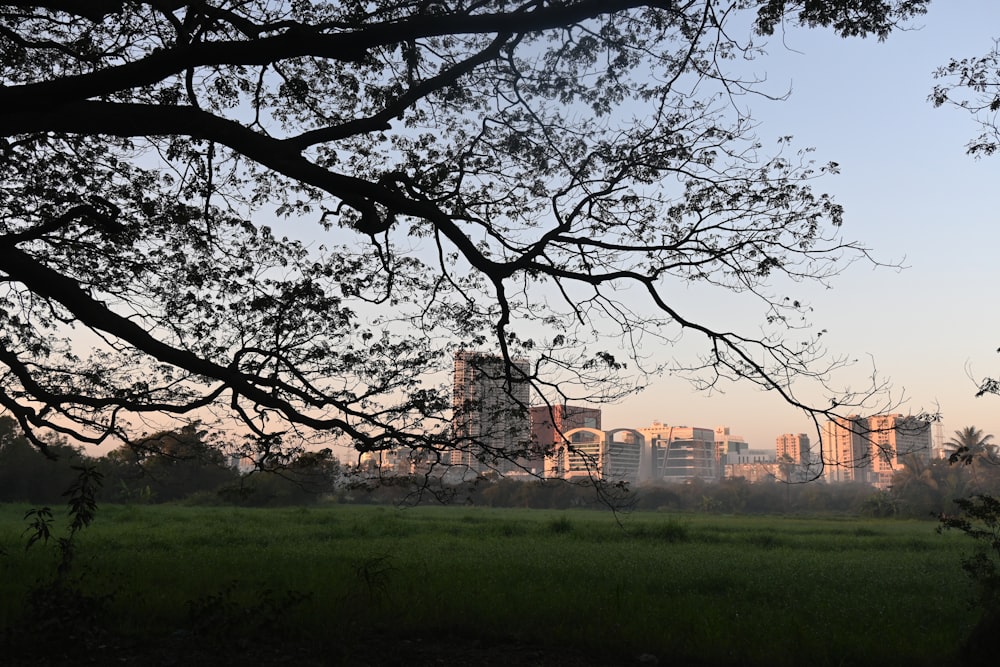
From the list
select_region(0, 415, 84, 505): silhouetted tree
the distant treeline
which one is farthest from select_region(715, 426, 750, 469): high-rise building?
select_region(0, 415, 84, 505): silhouetted tree

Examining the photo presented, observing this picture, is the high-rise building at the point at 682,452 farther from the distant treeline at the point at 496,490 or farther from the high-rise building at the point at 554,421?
the high-rise building at the point at 554,421

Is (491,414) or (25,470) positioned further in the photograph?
(25,470)

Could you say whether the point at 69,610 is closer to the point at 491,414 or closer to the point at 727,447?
the point at 491,414

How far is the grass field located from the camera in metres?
7.70

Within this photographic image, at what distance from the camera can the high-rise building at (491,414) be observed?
9.95 m

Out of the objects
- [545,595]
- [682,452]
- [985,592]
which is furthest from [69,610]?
[682,452]

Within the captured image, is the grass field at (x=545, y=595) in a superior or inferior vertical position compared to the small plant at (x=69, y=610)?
inferior

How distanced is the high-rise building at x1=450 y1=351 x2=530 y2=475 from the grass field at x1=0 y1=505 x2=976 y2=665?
1995 millimetres

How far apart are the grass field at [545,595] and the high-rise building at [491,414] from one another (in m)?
1.99

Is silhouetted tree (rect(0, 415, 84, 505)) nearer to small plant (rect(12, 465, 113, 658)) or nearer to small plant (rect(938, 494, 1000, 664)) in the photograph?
small plant (rect(12, 465, 113, 658))

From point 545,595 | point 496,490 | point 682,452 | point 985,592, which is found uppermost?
point 682,452

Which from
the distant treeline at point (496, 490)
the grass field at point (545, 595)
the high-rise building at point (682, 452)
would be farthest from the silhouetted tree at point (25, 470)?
the high-rise building at point (682, 452)

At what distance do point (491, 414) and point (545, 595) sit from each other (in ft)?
9.26

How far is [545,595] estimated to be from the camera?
10242mm
